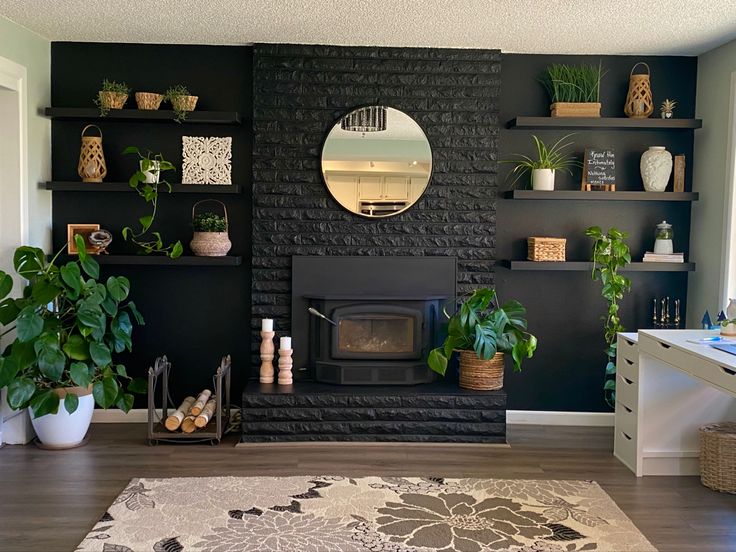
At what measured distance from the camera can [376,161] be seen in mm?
5297

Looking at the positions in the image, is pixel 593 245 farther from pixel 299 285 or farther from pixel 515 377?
pixel 299 285

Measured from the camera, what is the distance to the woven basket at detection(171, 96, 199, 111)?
200 inches

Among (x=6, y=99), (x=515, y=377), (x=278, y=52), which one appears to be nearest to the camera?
(x=6, y=99)

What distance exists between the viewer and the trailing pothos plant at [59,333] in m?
4.43

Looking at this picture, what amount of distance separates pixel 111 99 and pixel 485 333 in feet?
9.04

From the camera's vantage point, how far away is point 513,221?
546 centimetres

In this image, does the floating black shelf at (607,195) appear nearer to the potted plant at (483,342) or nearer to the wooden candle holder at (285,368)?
the potted plant at (483,342)

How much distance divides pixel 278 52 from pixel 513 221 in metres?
1.91

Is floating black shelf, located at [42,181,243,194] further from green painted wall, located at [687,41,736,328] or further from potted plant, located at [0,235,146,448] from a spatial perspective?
green painted wall, located at [687,41,736,328]

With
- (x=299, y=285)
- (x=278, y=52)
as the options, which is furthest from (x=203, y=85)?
(x=299, y=285)

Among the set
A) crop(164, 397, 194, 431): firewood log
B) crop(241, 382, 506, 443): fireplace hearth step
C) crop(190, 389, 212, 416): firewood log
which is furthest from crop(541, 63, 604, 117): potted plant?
crop(164, 397, 194, 431): firewood log

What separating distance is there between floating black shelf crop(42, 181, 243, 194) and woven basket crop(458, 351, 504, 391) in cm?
185

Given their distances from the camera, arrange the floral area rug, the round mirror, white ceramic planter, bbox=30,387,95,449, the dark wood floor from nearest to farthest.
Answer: the floral area rug < the dark wood floor < white ceramic planter, bbox=30,387,95,449 < the round mirror

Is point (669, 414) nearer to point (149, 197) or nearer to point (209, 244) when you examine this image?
point (209, 244)
